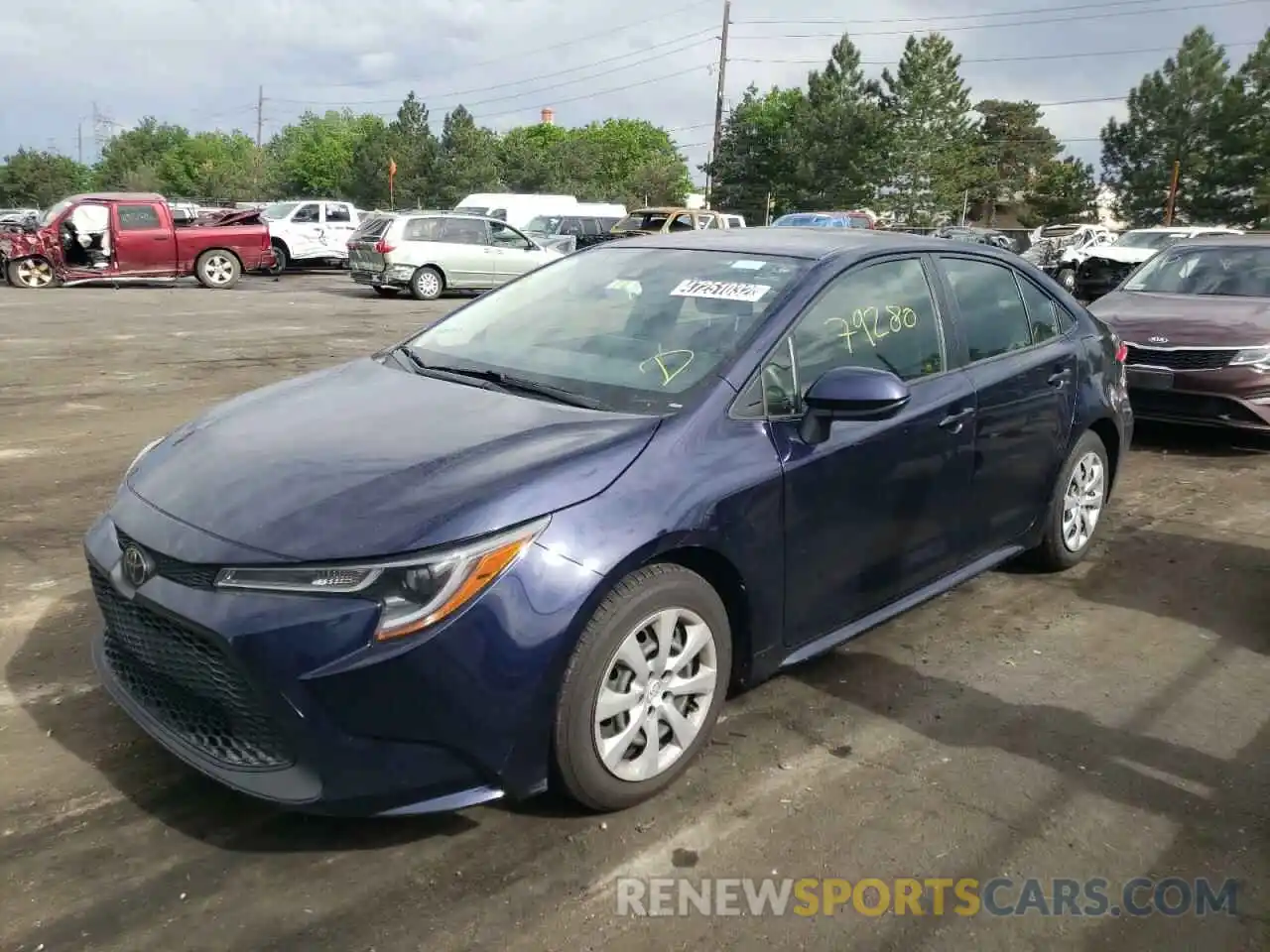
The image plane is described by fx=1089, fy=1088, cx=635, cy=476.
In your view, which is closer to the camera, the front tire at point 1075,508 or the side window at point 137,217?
the front tire at point 1075,508

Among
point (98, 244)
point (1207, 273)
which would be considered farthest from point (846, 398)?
point (98, 244)

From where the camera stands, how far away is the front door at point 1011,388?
4.26 metres

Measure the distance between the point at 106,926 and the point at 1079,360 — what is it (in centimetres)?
431

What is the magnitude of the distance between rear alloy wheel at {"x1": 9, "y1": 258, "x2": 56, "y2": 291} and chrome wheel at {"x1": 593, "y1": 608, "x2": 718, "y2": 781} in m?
20.5

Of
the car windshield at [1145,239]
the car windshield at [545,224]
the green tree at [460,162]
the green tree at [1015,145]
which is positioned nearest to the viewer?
the car windshield at [1145,239]

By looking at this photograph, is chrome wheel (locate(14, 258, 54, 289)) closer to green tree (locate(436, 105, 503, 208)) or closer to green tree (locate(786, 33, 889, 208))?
green tree (locate(436, 105, 503, 208))

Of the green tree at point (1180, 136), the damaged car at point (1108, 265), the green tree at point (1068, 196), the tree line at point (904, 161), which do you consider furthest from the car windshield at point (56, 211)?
the green tree at point (1068, 196)

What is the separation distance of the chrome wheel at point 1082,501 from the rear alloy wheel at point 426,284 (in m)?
16.8

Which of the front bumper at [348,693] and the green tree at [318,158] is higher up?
the green tree at [318,158]

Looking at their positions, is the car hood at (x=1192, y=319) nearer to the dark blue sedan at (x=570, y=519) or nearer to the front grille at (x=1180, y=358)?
the front grille at (x=1180, y=358)

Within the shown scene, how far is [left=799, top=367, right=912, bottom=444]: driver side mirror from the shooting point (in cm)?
332

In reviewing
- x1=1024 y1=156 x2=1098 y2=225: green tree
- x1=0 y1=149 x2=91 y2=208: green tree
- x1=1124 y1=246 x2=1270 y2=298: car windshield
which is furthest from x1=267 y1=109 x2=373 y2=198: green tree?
Answer: x1=1124 y1=246 x2=1270 y2=298: car windshield

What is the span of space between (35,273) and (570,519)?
68.4 feet

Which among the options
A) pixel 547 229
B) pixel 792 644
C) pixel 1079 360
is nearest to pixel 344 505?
pixel 792 644
